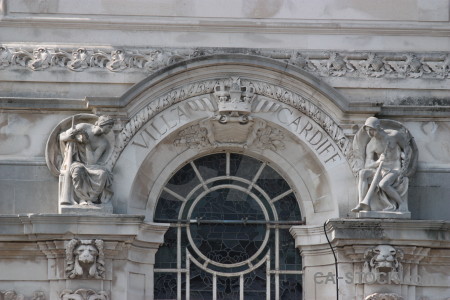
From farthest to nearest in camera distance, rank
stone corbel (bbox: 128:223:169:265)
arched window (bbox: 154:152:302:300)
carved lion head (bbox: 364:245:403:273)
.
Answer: arched window (bbox: 154:152:302:300), stone corbel (bbox: 128:223:169:265), carved lion head (bbox: 364:245:403:273)

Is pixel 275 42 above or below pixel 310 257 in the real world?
above

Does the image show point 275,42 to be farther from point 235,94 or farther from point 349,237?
point 349,237

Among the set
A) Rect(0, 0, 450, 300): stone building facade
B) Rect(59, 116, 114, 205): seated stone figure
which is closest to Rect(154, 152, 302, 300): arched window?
Rect(0, 0, 450, 300): stone building facade

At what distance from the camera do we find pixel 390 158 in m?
25.0

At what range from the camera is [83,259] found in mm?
24156

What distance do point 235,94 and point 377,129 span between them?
2.11 meters

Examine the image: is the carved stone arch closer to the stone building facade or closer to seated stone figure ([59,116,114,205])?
the stone building facade

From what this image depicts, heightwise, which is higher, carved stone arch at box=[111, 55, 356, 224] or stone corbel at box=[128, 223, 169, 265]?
carved stone arch at box=[111, 55, 356, 224]

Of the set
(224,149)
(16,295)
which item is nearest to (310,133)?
(224,149)

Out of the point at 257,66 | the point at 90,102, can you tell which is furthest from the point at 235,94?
the point at 90,102

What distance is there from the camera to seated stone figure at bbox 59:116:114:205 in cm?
2455

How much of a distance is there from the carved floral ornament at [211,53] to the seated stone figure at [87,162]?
37.1 inches

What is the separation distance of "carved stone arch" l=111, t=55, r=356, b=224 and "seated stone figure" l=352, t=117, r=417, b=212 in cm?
26

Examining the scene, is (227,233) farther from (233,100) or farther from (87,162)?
(87,162)
